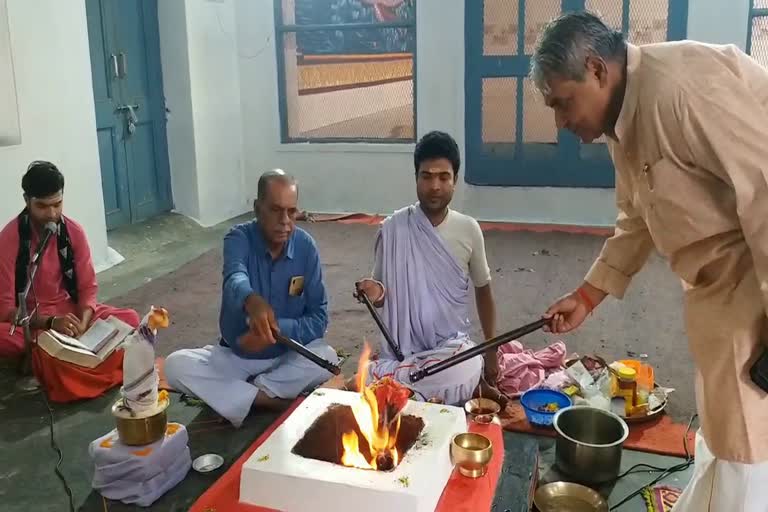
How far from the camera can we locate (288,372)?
334 cm

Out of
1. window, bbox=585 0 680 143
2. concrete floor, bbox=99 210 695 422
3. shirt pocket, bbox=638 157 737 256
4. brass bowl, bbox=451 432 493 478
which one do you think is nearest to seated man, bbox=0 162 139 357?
concrete floor, bbox=99 210 695 422

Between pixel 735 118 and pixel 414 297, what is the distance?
6.12 feet

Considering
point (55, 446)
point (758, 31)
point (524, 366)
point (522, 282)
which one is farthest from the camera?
point (758, 31)

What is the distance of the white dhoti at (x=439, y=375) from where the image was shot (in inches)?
125

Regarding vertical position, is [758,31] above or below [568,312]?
above

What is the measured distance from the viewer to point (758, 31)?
651 centimetres

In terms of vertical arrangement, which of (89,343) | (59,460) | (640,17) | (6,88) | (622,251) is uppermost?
(640,17)

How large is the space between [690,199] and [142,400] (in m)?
1.91

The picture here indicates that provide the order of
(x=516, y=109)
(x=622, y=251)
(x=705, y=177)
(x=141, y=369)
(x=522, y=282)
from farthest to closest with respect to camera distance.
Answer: (x=516, y=109)
(x=522, y=282)
(x=141, y=369)
(x=622, y=251)
(x=705, y=177)

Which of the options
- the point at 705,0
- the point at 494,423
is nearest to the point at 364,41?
the point at 705,0

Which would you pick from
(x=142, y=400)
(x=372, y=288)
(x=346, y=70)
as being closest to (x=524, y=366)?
(x=372, y=288)

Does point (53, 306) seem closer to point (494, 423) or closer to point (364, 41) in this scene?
point (494, 423)

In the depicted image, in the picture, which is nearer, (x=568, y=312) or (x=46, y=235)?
(x=568, y=312)

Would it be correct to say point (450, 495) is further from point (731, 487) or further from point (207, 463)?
point (207, 463)
